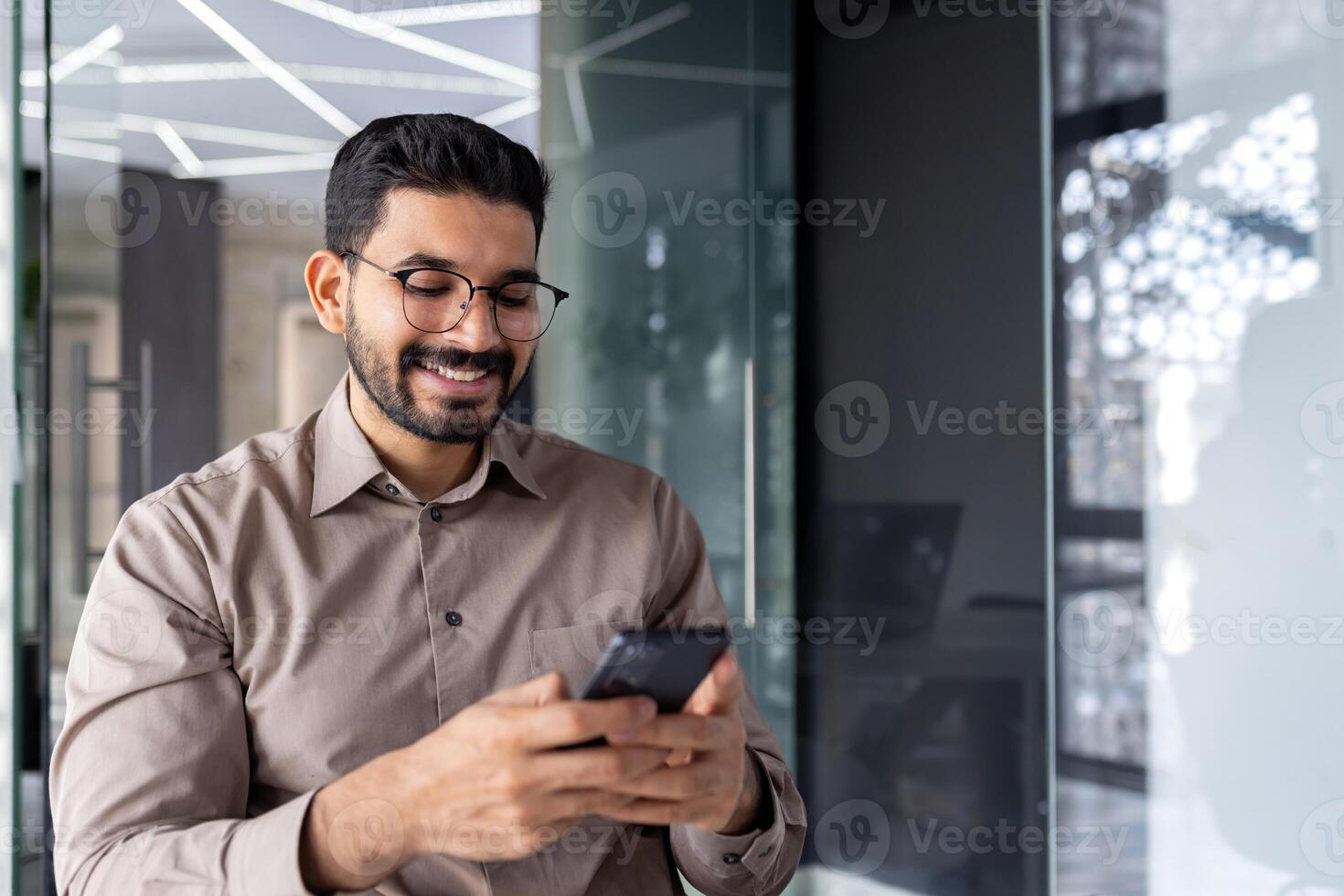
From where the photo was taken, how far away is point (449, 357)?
4.67 ft

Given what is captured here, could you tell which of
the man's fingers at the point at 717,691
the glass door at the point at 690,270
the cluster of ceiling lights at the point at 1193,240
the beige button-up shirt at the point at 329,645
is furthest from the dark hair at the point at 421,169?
the cluster of ceiling lights at the point at 1193,240

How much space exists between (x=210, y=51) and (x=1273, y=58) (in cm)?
207

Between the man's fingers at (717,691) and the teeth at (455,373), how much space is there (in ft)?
1.63

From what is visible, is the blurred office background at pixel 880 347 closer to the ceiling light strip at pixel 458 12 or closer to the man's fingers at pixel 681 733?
the ceiling light strip at pixel 458 12

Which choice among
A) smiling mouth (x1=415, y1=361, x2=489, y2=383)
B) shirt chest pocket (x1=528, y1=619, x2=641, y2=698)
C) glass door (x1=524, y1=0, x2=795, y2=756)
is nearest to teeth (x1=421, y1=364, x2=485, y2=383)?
smiling mouth (x1=415, y1=361, x2=489, y2=383)

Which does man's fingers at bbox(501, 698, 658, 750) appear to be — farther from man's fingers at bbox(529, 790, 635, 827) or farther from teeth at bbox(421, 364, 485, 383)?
teeth at bbox(421, 364, 485, 383)

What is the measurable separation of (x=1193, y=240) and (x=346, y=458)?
1812 millimetres

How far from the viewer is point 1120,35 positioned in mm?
2561

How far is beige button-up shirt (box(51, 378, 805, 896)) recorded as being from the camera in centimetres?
124

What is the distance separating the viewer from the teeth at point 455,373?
143cm

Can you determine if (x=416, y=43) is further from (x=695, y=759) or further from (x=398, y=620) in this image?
(x=695, y=759)

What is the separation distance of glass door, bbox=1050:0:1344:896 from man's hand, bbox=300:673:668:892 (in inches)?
65.7

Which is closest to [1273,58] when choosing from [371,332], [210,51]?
[371,332]

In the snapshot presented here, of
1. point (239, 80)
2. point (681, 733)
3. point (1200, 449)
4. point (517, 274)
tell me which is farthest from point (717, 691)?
point (239, 80)
